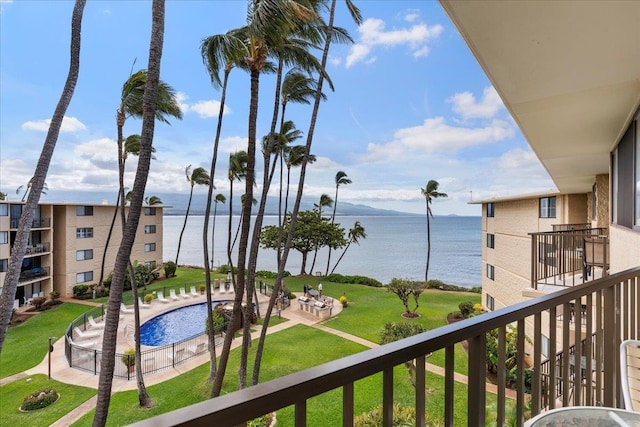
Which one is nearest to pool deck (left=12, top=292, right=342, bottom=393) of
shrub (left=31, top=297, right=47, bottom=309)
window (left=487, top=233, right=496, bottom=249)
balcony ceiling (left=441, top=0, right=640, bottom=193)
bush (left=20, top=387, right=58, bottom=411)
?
bush (left=20, top=387, right=58, bottom=411)

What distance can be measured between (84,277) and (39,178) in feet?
59.1

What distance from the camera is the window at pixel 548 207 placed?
12631mm

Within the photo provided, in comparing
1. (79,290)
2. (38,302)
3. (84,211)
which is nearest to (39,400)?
(38,302)

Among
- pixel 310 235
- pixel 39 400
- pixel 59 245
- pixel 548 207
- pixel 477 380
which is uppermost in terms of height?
pixel 548 207

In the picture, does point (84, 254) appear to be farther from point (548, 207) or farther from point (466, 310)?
point (548, 207)

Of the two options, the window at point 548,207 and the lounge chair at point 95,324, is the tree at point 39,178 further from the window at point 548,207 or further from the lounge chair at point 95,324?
the window at point 548,207

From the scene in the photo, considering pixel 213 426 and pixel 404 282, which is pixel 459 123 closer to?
pixel 404 282

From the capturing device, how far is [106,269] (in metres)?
21.3

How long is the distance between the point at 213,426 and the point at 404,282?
15.7m

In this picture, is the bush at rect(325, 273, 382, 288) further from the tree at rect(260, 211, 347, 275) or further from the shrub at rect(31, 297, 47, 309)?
the shrub at rect(31, 297, 47, 309)

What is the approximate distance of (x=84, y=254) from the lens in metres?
20.0

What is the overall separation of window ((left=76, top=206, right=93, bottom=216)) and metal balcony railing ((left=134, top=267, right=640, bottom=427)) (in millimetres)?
23849

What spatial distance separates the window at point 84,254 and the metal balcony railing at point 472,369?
2373 centimetres

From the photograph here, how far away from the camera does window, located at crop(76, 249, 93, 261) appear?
774 inches
